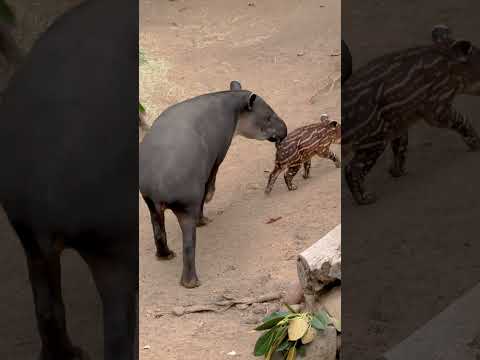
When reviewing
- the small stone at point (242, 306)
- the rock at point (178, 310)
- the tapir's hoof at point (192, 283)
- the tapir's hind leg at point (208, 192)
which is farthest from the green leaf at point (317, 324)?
the tapir's hind leg at point (208, 192)

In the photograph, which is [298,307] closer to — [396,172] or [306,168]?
[306,168]

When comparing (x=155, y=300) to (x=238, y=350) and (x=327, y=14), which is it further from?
(x=327, y=14)

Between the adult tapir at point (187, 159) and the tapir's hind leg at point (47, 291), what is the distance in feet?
9.59

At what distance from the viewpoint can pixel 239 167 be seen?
603 centimetres

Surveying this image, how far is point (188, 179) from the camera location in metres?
4.61

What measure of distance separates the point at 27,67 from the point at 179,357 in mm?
2509

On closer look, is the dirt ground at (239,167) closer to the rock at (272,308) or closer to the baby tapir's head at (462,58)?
the rock at (272,308)

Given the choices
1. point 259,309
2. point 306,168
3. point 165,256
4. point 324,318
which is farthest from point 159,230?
point 324,318

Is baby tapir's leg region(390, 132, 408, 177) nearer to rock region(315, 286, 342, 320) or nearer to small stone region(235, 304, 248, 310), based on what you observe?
rock region(315, 286, 342, 320)

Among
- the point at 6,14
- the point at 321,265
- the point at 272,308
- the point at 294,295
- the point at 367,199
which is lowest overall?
the point at 272,308

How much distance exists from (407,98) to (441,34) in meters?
0.15

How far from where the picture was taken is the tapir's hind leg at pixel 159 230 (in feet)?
15.3

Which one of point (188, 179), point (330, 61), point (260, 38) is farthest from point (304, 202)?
point (260, 38)

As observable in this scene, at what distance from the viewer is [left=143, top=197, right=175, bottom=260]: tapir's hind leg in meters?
4.65
